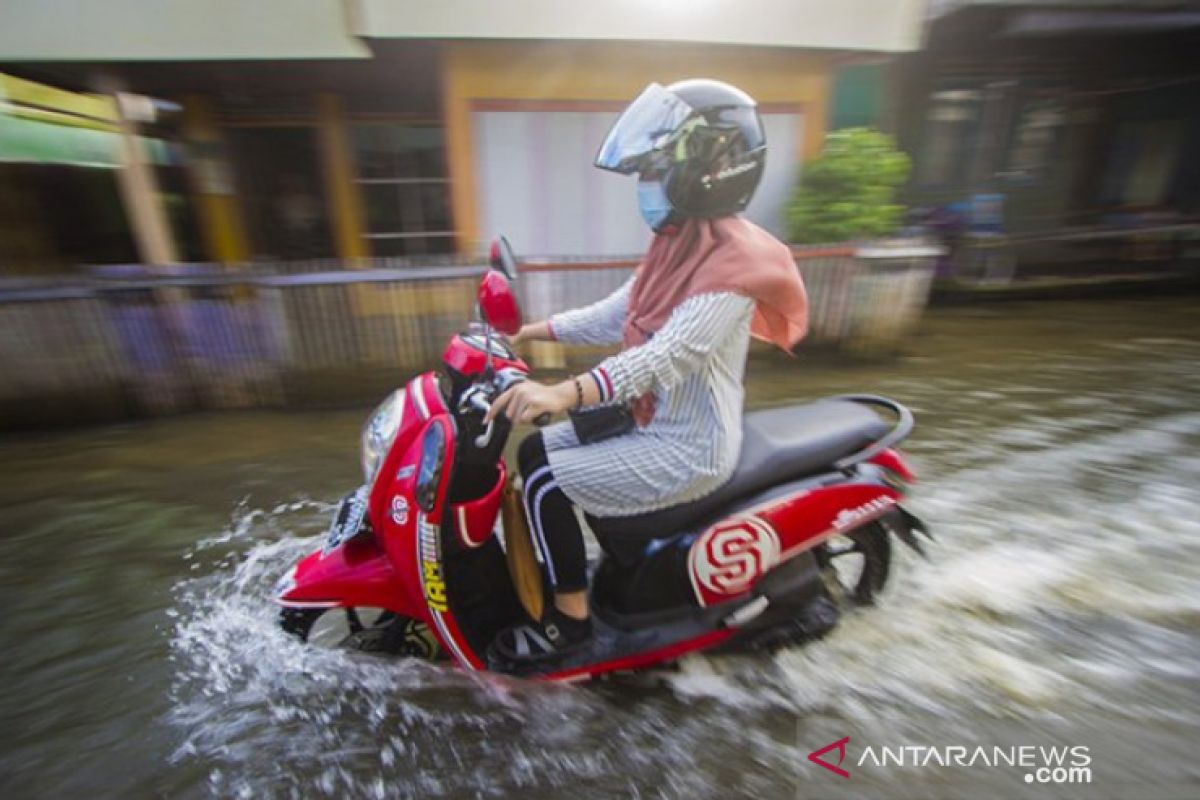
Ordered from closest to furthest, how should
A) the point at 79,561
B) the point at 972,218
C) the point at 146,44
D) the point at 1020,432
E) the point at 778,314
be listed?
the point at 778,314 → the point at 79,561 → the point at 1020,432 → the point at 146,44 → the point at 972,218

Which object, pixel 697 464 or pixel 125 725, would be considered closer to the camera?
pixel 697 464

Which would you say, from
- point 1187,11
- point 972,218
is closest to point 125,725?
point 972,218

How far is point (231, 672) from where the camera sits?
2.40 meters

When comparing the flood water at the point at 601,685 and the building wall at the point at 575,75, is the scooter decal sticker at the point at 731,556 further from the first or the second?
the building wall at the point at 575,75

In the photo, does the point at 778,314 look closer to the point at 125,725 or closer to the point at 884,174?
the point at 125,725

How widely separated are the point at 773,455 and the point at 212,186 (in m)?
7.33

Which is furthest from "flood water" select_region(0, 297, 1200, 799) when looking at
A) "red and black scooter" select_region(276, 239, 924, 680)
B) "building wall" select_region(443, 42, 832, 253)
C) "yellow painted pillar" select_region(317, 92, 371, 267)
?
"yellow painted pillar" select_region(317, 92, 371, 267)

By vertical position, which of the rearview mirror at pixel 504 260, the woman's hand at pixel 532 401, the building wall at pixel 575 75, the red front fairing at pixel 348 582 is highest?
the building wall at pixel 575 75

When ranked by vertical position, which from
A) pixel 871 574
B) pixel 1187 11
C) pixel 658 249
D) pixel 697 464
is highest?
pixel 1187 11

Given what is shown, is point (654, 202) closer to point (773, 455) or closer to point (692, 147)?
point (692, 147)

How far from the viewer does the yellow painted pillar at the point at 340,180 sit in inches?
275

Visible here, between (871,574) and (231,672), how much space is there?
2.49m

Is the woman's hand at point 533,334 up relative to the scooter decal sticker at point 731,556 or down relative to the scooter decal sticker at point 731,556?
up

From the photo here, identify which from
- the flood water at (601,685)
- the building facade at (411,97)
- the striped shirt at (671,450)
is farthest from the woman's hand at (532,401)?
the building facade at (411,97)
